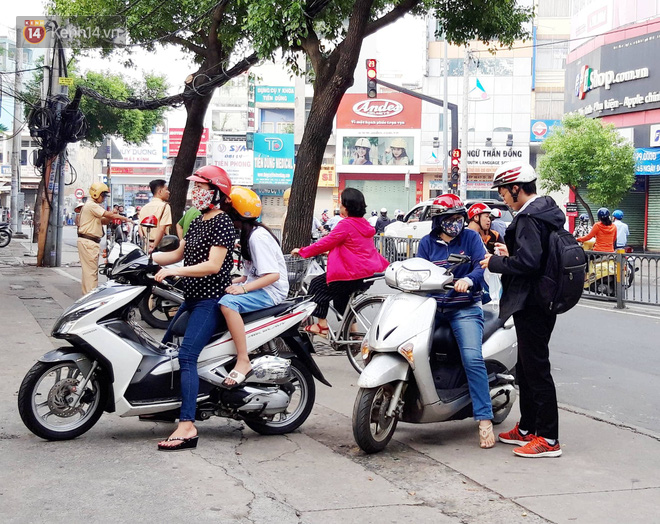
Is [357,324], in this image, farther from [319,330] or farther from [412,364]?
[412,364]

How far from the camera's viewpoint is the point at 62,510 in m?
4.36

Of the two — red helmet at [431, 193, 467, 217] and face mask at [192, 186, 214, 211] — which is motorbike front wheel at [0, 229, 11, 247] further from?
red helmet at [431, 193, 467, 217]

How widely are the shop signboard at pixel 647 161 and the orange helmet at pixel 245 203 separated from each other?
98.3 feet

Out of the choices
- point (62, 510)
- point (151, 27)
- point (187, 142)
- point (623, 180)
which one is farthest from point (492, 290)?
point (623, 180)

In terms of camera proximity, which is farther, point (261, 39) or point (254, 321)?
point (261, 39)

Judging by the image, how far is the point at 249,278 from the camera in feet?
20.1

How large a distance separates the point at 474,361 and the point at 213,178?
2038 mm

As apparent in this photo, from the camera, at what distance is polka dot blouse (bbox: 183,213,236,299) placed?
5633 millimetres

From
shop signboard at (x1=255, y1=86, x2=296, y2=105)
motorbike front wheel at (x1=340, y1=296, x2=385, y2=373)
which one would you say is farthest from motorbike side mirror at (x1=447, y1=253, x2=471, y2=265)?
shop signboard at (x1=255, y1=86, x2=296, y2=105)

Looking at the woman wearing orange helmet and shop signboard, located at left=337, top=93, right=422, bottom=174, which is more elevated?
shop signboard, located at left=337, top=93, right=422, bottom=174

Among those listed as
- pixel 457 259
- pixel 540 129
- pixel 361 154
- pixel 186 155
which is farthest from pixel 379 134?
pixel 457 259

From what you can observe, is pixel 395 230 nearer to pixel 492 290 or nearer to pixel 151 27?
pixel 151 27

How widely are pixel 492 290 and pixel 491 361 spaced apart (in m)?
3.89

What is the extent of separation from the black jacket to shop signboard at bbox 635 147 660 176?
97.3ft
